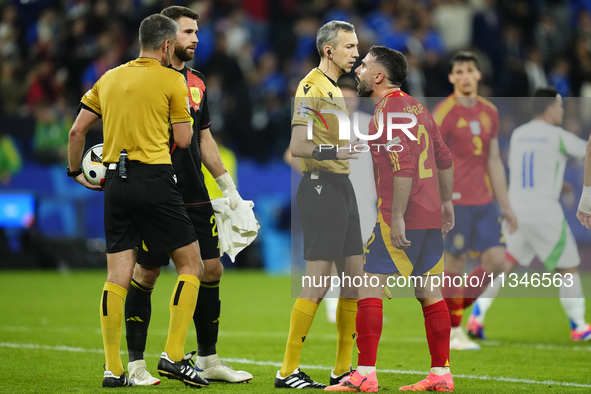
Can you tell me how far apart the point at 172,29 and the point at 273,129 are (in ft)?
32.8

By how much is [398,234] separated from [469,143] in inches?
120

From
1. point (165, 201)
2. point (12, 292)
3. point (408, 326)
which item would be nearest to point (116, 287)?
point (165, 201)

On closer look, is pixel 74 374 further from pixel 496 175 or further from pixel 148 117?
pixel 496 175

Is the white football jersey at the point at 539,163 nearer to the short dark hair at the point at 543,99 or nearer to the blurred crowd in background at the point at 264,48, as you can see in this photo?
the short dark hair at the point at 543,99

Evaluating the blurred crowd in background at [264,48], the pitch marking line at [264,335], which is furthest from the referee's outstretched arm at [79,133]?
the blurred crowd in background at [264,48]

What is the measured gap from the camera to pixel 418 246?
190 inches

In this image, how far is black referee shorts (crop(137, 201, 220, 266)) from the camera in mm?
5289

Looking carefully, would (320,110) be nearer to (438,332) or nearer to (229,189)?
(229,189)

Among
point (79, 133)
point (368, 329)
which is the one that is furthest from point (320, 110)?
point (79, 133)

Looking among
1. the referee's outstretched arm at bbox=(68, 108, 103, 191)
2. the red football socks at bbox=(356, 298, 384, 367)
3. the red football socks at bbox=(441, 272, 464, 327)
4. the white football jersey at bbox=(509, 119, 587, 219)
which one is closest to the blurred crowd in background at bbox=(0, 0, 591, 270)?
the white football jersey at bbox=(509, 119, 587, 219)

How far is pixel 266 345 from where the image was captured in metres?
7.12

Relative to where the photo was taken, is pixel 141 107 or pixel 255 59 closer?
pixel 141 107

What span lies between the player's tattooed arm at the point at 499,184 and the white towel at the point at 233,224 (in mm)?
2846

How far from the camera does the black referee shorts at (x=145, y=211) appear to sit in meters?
4.77
